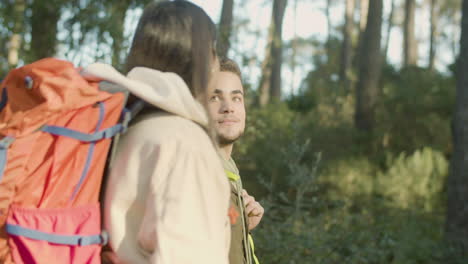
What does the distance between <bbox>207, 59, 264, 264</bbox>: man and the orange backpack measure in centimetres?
80

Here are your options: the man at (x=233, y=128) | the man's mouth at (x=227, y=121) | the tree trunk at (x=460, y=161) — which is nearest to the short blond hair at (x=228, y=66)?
the man at (x=233, y=128)

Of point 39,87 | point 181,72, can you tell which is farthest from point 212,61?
point 39,87

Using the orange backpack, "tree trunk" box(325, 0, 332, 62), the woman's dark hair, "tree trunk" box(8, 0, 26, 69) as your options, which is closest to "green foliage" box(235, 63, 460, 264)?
"tree trunk" box(8, 0, 26, 69)

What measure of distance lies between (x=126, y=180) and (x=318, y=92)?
54.8 ft

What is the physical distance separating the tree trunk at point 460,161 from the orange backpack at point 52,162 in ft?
21.8

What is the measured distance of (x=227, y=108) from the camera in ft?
8.44

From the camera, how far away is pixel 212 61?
1.69 m

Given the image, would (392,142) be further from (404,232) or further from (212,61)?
(212,61)

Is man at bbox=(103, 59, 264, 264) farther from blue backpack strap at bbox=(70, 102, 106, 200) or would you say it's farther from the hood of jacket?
blue backpack strap at bbox=(70, 102, 106, 200)

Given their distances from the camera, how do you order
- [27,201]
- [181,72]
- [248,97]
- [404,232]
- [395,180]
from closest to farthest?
1. [27,201]
2. [181,72]
3. [404,232]
4. [248,97]
5. [395,180]

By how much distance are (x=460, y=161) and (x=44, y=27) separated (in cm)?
584

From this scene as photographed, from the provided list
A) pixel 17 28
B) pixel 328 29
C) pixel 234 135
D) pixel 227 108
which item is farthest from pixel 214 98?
pixel 328 29

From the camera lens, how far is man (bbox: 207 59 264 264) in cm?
222

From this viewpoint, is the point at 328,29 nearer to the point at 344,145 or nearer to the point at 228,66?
the point at 344,145
